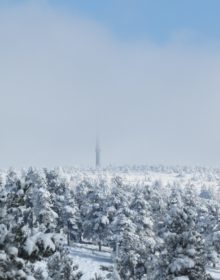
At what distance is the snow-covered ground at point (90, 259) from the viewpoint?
244ft

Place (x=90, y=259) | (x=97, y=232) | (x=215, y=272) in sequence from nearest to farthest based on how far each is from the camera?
(x=90, y=259)
(x=215, y=272)
(x=97, y=232)

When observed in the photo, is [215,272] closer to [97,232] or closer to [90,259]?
[90,259]

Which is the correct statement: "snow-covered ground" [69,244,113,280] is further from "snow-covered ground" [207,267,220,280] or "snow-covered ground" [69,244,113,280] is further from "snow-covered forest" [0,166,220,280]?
"snow-covered ground" [207,267,220,280]

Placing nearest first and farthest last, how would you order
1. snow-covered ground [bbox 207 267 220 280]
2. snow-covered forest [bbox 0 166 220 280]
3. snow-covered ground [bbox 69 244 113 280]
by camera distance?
1. snow-covered forest [bbox 0 166 220 280]
2. snow-covered ground [bbox 69 244 113 280]
3. snow-covered ground [bbox 207 267 220 280]

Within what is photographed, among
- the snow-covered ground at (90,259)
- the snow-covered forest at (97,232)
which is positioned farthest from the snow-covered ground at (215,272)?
the snow-covered ground at (90,259)

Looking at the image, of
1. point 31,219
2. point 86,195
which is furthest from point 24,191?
point 86,195

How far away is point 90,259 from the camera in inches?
3243

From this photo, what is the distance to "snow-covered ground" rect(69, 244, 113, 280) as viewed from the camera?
7425cm

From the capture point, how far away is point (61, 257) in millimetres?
38219

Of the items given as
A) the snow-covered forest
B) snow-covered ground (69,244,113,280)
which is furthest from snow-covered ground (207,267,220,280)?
snow-covered ground (69,244,113,280)

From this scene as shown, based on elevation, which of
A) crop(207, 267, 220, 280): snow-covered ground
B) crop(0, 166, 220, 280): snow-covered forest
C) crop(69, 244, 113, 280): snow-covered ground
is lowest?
crop(207, 267, 220, 280): snow-covered ground

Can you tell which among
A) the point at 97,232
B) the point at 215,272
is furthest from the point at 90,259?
the point at 215,272

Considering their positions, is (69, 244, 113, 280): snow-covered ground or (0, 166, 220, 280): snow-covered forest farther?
(69, 244, 113, 280): snow-covered ground

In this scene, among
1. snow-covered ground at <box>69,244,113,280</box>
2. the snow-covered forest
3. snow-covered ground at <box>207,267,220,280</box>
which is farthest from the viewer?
snow-covered ground at <box>207,267,220,280</box>
